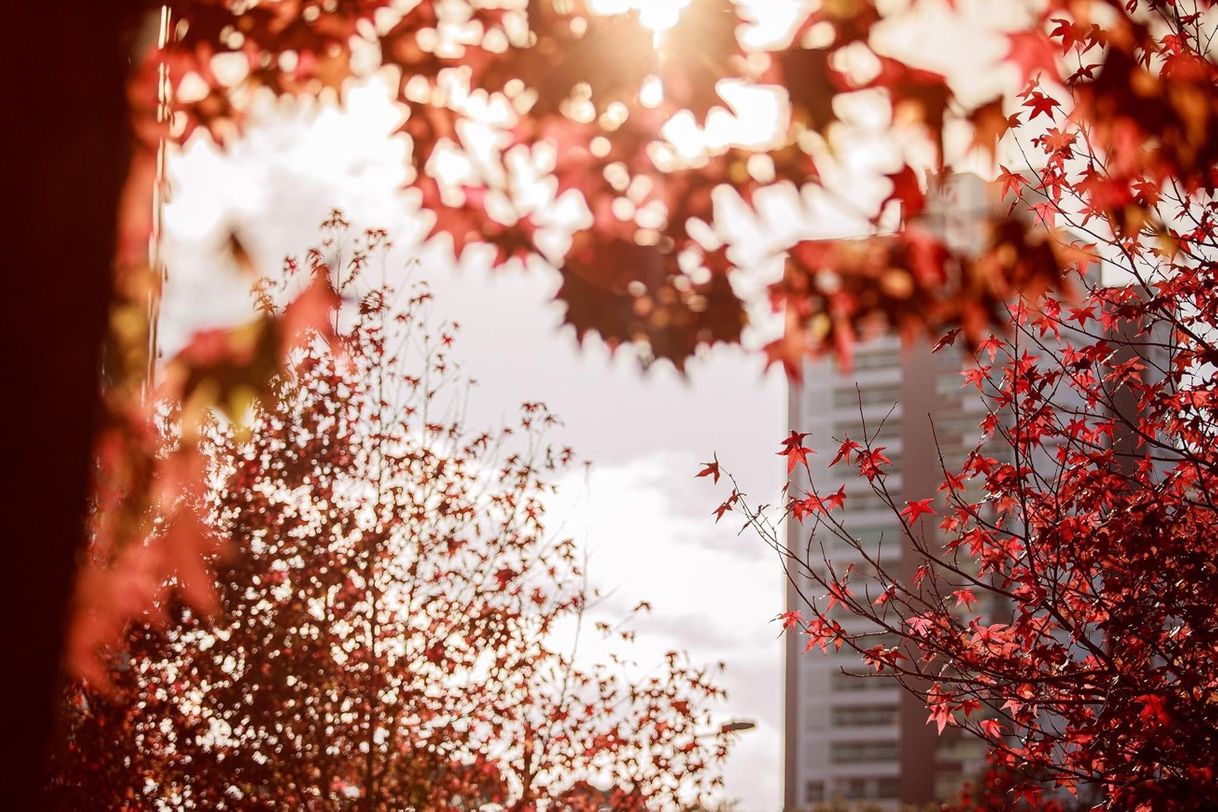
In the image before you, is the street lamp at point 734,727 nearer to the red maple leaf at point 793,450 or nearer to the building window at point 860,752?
the red maple leaf at point 793,450

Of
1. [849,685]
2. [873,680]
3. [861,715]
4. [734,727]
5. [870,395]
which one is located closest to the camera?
[734,727]

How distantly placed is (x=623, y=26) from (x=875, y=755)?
95.3 m

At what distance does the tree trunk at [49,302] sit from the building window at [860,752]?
95.8 m

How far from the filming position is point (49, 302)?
2.90 m

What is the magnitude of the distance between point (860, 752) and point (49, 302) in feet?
317

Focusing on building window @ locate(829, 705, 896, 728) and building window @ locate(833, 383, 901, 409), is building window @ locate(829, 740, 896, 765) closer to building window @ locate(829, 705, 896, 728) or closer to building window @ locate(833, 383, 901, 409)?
building window @ locate(829, 705, 896, 728)

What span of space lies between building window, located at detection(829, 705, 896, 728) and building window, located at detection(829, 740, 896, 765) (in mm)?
1463

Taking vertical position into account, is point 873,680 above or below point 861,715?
above

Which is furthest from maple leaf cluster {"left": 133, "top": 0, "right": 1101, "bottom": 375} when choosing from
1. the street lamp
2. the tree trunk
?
the street lamp

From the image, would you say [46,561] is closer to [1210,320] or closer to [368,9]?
[368,9]

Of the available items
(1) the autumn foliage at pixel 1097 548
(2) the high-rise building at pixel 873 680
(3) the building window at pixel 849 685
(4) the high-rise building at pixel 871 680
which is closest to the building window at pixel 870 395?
(2) the high-rise building at pixel 873 680

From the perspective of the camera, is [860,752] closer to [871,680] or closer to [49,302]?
[871,680]

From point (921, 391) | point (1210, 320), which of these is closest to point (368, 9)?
point (1210, 320)

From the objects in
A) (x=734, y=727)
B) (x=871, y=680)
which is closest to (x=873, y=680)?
(x=871, y=680)
